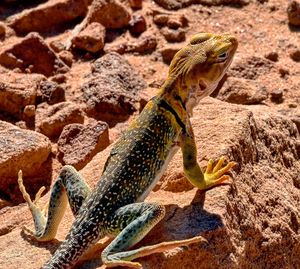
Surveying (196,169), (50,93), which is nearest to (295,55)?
(50,93)

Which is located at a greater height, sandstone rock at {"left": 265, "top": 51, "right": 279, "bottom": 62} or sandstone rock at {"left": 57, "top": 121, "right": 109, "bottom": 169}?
sandstone rock at {"left": 265, "top": 51, "right": 279, "bottom": 62}

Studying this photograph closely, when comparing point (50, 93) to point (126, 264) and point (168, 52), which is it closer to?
point (168, 52)

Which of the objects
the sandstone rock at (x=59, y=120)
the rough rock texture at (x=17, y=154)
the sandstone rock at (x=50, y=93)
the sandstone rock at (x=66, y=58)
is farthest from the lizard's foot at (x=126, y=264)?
the sandstone rock at (x=66, y=58)

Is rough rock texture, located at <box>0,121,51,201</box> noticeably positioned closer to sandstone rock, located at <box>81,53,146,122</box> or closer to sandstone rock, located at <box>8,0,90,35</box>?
sandstone rock, located at <box>81,53,146,122</box>

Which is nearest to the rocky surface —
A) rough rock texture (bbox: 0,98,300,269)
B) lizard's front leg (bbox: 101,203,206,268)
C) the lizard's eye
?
rough rock texture (bbox: 0,98,300,269)

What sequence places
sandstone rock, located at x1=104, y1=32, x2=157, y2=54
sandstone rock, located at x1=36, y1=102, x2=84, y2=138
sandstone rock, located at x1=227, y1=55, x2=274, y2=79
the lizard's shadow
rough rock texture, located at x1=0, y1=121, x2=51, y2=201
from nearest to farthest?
A: the lizard's shadow
rough rock texture, located at x1=0, y1=121, x2=51, y2=201
sandstone rock, located at x1=36, y1=102, x2=84, y2=138
sandstone rock, located at x1=227, y1=55, x2=274, y2=79
sandstone rock, located at x1=104, y1=32, x2=157, y2=54

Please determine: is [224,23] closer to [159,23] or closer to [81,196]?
[159,23]

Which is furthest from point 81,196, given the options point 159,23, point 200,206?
point 159,23

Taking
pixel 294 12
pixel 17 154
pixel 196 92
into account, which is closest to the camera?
pixel 196 92
